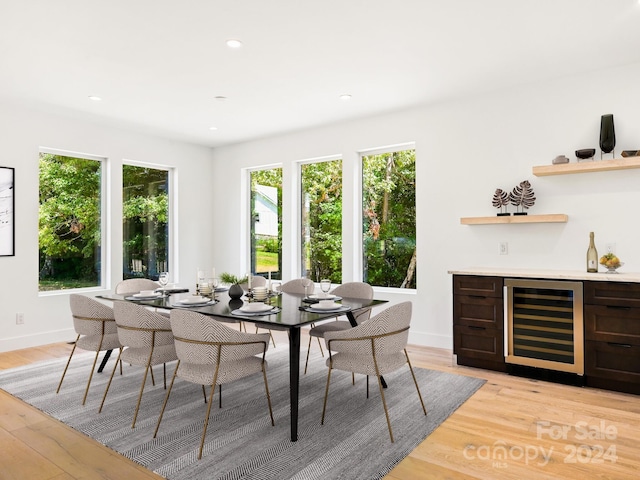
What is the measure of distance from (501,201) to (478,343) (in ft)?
4.40

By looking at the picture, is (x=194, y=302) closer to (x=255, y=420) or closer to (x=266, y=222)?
(x=255, y=420)

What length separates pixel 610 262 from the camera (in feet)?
11.7

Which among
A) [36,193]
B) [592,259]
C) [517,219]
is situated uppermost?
[36,193]

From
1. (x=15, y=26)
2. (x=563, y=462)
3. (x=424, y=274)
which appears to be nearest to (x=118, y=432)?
(x=563, y=462)

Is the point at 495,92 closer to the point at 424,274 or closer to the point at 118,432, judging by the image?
the point at 424,274

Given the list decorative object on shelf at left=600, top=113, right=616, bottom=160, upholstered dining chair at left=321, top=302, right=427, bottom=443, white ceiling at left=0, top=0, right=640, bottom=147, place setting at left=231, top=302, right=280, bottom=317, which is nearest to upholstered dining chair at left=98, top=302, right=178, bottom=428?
place setting at left=231, top=302, right=280, bottom=317

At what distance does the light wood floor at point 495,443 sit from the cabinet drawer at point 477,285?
2.72ft

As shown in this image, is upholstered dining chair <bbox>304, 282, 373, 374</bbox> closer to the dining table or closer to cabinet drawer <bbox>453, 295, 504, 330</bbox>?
the dining table

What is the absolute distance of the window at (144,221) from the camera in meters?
5.78

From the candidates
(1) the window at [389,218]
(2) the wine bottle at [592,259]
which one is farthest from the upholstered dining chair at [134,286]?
(2) the wine bottle at [592,259]

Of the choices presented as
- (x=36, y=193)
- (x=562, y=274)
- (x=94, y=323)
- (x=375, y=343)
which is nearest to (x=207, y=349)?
(x=375, y=343)

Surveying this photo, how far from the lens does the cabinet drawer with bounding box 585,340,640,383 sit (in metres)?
3.23

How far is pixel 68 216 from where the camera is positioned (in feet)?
17.2

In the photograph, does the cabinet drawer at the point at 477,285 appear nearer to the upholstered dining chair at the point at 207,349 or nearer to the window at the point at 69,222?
the upholstered dining chair at the point at 207,349
